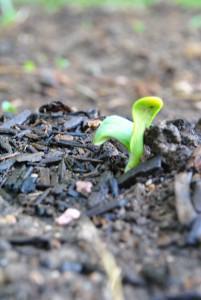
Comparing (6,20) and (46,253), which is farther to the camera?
(6,20)

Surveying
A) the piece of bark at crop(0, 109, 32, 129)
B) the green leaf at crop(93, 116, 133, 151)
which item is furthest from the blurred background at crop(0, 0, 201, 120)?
the green leaf at crop(93, 116, 133, 151)

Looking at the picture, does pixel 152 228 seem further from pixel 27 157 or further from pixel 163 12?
pixel 163 12

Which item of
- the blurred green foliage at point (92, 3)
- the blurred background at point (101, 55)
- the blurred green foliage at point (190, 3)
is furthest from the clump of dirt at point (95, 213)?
the blurred green foliage at point (190, 3)

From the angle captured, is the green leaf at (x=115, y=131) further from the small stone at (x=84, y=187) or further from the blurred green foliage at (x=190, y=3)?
the blurred green foliage at (x=190, y=3)

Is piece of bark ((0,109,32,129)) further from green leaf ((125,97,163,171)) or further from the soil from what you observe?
green leaf ((125,97,163,171))

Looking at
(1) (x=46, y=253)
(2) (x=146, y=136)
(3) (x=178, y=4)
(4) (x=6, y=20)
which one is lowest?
(1) (x=46, y=253)

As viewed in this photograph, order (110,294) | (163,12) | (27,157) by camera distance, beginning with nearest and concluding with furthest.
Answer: (110,294) → (27,157) → (163,12)

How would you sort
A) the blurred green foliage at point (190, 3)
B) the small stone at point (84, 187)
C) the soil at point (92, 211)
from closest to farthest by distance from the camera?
the soil at point (92, 211) → the small stone at point (84, 187) → the blurred green foliage at point (190, 3)

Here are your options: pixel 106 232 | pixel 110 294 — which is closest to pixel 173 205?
pixel 106 232
